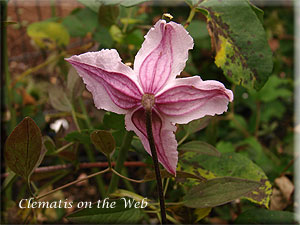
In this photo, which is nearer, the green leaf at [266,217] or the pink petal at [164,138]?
the pink petal at [164,138]

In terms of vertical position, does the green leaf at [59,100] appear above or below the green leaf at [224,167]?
above

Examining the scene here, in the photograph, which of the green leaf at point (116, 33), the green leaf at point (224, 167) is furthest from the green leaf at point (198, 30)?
the green leaf at point (224, 167)

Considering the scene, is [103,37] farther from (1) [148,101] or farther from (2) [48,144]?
(1) [148,101]

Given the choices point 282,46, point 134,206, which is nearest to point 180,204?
point 134,206

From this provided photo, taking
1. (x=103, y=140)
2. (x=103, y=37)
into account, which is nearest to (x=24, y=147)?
(x=103, y=140)

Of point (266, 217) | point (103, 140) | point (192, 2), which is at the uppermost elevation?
point (192, 2)

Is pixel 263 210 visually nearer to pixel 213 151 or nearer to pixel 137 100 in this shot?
pixel 213 151

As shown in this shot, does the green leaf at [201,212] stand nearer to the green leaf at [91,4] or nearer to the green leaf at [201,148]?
the green leaf at [201,148]
